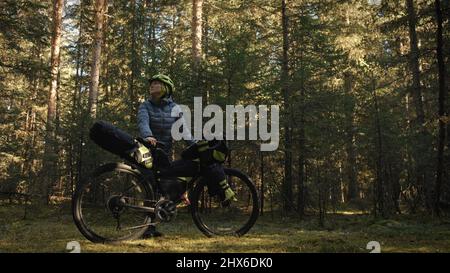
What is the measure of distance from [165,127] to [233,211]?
6.02ft

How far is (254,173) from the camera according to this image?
15.4 m

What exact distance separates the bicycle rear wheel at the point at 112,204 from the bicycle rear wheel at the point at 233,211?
804mm

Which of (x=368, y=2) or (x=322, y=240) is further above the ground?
(x=368, y=2)

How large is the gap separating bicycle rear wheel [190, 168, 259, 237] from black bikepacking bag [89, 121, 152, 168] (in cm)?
102

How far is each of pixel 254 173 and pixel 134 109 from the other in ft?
16.6

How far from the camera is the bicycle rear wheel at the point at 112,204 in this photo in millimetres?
5148

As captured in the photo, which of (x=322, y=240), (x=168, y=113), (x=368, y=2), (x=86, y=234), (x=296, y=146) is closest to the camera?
(x=86, y=234)

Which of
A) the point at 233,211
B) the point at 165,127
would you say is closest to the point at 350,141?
the point at 233,211

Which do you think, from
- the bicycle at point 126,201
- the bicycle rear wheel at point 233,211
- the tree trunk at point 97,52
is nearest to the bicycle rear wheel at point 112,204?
the bicycle at point 126,201

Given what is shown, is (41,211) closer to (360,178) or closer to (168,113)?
(168,113)

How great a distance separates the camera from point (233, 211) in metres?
Answer: 6.82

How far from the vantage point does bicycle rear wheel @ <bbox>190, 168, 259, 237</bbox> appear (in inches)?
233

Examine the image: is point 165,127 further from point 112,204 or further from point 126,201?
point 112,204
